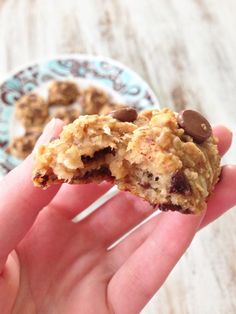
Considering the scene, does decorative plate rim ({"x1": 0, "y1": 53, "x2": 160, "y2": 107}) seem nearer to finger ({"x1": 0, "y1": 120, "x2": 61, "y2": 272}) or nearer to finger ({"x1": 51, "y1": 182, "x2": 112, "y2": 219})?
finger ({"x1": 51, "y1": 182, "x2": 112, "y2": 219})

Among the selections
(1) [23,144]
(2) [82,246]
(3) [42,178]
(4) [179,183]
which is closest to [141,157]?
(4) [179,183]

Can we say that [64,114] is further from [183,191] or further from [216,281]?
[183,191]

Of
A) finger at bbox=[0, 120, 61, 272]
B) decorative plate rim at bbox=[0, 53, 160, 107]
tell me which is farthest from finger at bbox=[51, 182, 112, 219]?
decorative plate rim at bbox=[0, 53, 160, 107]

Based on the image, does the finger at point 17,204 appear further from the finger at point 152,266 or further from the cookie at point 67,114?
the cookie at point 67,114

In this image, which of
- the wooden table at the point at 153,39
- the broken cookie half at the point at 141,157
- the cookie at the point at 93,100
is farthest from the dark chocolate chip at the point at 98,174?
the cookie at the point at 93,100

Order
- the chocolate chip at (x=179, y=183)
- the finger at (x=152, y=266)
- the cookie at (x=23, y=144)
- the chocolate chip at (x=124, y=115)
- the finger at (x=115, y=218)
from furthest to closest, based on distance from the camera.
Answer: the cookie at (x=23, y=144), the finger at (x=115, y=218), the finger at (x=152, y=266), the chocolate chip at (x=124, y=115), the chocolate chip at (x=179, y=183)

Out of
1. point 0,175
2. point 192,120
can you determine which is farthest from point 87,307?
point 0,175
